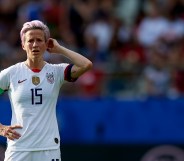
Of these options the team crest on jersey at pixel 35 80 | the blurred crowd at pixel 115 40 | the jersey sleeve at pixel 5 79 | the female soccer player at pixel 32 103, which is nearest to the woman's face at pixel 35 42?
the female soccer player at pixel 32 103

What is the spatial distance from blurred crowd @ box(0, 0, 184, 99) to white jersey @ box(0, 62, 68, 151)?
4.98m

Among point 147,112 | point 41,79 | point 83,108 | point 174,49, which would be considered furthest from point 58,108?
point 41,79

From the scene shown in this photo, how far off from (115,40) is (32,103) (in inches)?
274

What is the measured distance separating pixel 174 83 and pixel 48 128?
5601 millimetres

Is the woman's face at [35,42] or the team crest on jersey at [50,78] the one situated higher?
the woman's face at [35,42]

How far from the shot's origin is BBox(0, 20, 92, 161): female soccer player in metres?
8.31

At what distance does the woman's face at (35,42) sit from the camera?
27.2 ft

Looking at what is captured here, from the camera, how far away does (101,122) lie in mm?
12969

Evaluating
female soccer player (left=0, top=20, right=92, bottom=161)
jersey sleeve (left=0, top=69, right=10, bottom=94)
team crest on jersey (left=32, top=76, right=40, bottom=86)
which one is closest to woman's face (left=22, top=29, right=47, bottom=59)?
female soccer player (left=0, top=20, right=92, bottom=161)

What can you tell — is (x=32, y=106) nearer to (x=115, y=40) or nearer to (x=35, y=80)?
(x=35, y=80)

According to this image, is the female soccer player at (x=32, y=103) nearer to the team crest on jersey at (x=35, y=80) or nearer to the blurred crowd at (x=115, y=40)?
the team crest on jersey at (x=35, y=80)

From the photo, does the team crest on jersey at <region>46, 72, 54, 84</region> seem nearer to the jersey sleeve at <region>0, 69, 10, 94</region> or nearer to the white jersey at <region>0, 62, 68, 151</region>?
the white jersey at <region>0, 62, 68, 151</region>

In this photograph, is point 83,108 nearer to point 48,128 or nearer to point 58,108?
point 58,108

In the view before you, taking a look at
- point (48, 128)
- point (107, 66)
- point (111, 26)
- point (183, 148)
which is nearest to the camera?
point (48, 128)
